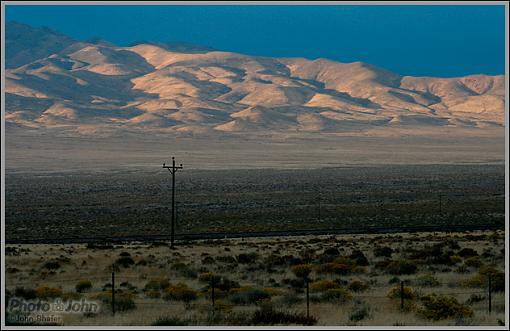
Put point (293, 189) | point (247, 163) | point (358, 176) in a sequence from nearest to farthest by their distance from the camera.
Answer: point (293, 189) → point (358, 176) → point (247, 163)

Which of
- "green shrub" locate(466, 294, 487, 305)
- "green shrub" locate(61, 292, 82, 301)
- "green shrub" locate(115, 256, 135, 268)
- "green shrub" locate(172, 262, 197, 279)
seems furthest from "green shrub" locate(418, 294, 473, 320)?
"green shrub" locate(115, 256, 135, 268)

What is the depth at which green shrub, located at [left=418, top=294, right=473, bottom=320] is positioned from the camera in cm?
1697

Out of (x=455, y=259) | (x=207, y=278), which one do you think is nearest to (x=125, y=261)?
(x=207, y=278)

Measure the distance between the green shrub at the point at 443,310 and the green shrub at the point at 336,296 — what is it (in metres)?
2.48

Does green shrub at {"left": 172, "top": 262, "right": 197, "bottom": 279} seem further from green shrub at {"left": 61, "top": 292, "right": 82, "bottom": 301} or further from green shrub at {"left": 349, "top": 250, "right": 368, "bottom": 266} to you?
green shrub at {"left": 349, "top": 250, "right": 368, "bottom": 266}

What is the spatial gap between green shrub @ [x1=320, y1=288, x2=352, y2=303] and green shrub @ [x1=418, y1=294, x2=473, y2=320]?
2.48 meters

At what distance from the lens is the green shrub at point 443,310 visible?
16969 mm

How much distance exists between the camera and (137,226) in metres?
51.5

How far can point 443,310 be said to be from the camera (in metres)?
17.0

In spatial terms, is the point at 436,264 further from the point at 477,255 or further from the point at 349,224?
the point at 349,224

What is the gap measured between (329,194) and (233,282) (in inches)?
2411

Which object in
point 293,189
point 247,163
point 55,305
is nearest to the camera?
point 55,305

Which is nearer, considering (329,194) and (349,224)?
(349,224)

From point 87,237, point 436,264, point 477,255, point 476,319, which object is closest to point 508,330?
point 476,319
